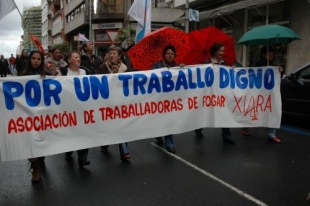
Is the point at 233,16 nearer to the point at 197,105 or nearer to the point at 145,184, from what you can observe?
the point at 197,105

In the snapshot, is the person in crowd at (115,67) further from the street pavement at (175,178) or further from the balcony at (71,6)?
the balcony at (71,6)

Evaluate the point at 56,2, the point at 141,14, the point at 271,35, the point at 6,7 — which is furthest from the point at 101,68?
the point at 56,2

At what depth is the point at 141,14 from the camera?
858cm

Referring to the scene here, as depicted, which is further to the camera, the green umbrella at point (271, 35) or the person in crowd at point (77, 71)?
the green umbrella at point (271, 35)

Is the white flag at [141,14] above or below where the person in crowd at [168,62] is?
above

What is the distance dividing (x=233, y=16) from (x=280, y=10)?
3.59m

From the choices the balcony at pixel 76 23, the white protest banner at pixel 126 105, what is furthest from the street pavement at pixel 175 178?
the balcony at pixel 76 23

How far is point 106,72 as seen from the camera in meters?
6.04

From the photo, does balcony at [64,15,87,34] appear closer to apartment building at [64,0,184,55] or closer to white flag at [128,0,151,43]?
apartment building at [64,0,184,55]

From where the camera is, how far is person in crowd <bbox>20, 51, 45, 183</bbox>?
4949mm

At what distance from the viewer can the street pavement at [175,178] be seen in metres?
4.31

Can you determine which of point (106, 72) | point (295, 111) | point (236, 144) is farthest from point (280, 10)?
point (106, 72)

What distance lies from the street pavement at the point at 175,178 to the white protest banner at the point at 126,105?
425 mm

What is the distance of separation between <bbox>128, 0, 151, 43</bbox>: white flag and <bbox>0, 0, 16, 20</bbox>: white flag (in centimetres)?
342
